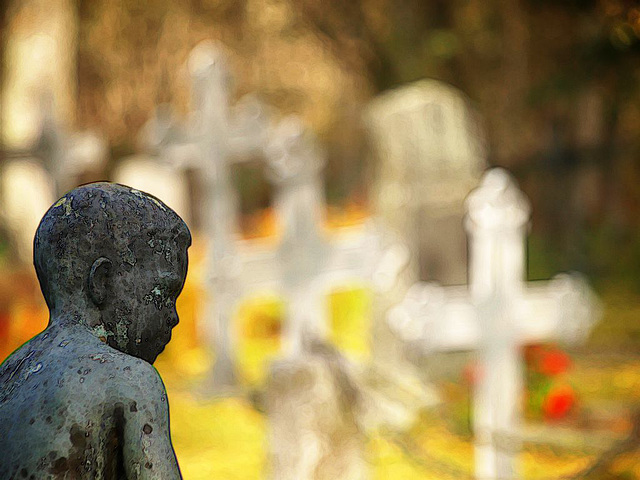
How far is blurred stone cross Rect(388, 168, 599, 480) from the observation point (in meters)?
3.70

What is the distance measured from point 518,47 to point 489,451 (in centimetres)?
656

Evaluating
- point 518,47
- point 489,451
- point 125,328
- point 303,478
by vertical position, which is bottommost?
point 489,451

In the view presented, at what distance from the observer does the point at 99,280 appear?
132 centimetres

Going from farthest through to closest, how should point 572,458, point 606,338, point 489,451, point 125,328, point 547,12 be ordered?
point 547,12 < point 606,338 < point 572,458 < point 489,451 < point 125,328

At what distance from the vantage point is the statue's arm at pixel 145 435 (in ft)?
4.12

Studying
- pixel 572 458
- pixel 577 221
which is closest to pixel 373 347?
pixel 572 458

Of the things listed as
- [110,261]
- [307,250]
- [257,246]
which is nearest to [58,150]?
[257,246]

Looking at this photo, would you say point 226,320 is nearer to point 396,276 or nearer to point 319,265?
point 319,265

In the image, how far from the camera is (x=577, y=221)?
934 cm

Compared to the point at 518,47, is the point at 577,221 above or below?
below

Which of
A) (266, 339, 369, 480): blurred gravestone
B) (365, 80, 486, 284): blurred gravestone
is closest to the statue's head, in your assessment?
(266, 339, 369, 480): blurred gravestone

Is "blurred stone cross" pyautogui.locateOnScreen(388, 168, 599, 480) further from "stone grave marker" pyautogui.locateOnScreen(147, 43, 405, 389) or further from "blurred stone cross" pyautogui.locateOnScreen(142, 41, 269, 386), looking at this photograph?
"blurred stone cross" pyautogui.locateOnScreen(142, 41, 269, 386)

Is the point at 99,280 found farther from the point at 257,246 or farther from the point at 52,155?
the point at 52,155

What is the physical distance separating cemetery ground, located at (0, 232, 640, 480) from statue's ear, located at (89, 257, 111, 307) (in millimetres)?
2207
